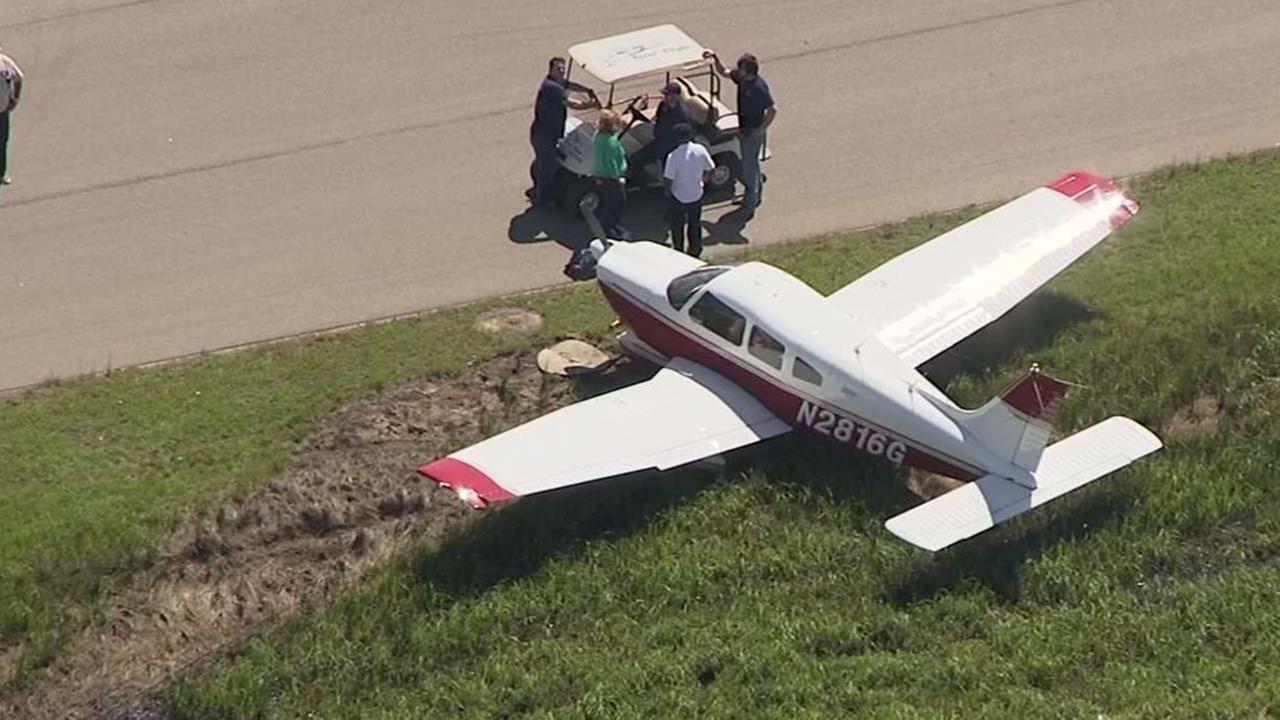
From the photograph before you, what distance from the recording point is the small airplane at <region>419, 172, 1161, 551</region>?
16.1 m

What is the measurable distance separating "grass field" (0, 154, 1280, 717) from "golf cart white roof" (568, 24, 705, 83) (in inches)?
194

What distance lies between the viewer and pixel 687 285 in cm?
1858

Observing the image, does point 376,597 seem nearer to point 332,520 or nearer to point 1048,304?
point 332,520

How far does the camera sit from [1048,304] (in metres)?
20.0

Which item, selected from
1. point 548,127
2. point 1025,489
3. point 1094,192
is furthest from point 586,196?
point 1025,489

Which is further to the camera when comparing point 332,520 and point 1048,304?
point 1048,304

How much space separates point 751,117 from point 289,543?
791cm

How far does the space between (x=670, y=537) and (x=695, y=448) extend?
89 centimetres

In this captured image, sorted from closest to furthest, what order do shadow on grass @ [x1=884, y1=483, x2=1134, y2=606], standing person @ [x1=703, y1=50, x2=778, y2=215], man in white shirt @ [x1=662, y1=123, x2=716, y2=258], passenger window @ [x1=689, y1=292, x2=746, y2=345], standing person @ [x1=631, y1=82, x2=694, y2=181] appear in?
shadow on grass @ [x1=884, y1=483, x2=1134, y2=606] → passenger window @ [x1=689, y1=292, x2=746, y2=345] → man in white shirt @ [x1=662, y1=123, x2=716, y2=258] → standing person @ [x1=631, y1=82, x2=694, y2=181] → standing person @ [x1=703, y1=50, x2=778, y2=215]

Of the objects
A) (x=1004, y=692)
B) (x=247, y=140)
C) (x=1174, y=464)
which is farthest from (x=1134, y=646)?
(x=247, y=140)

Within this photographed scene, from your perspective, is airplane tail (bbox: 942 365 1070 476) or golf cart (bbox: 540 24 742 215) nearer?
airplane tail (bbox: 942 365 1070 476)

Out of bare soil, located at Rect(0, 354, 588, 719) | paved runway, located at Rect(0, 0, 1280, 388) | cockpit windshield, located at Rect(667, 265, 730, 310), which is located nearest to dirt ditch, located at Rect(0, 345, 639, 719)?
bare soil, located at Rect(0, 354, 588, 719)

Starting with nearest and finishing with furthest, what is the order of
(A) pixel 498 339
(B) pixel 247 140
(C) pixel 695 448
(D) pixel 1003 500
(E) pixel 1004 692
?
(E) pixel 1004 692
(D) pixel 1003 500
(C) pixel 695 448
(A) pixel 498 339
(B) pixel 247 140

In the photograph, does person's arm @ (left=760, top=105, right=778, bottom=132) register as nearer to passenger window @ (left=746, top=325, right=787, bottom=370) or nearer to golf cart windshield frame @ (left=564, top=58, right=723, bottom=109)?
golf cart windshield frame @ (left=564, top=58, right=723, bottom=109)
